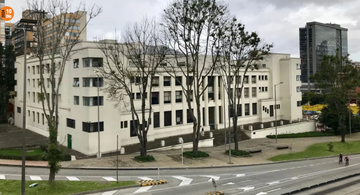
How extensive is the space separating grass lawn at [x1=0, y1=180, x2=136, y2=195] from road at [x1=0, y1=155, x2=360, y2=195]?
1482 mm

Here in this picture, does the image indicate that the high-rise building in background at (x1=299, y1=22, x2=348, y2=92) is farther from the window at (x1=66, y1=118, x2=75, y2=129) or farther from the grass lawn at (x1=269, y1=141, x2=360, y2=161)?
the window at (x1=66, y1=118, x2=75, y2=129)

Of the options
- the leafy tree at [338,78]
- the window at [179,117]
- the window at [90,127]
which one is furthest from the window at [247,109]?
the window at [90,127]

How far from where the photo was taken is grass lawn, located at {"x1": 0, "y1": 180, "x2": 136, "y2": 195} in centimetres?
2073

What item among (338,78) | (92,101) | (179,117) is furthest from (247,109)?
(92,101)

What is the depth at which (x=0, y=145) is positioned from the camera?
39.7 meters

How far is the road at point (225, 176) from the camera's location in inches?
870

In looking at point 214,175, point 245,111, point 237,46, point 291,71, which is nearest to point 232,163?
point 214,175

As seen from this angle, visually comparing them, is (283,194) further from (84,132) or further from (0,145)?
(0,145)

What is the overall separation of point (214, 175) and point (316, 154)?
19565 millimetres

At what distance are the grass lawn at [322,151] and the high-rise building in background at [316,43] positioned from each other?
357 ft

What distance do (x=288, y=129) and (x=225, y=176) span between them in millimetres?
33809

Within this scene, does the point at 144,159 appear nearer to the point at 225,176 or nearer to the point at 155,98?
the point at 225,176

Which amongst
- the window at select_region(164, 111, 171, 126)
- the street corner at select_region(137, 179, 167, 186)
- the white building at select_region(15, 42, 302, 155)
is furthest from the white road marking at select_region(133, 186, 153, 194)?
the window at select_region(164, 111, 171, 126)

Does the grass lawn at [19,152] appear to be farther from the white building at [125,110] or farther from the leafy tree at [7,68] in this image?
the leafy tree at [7,68]
